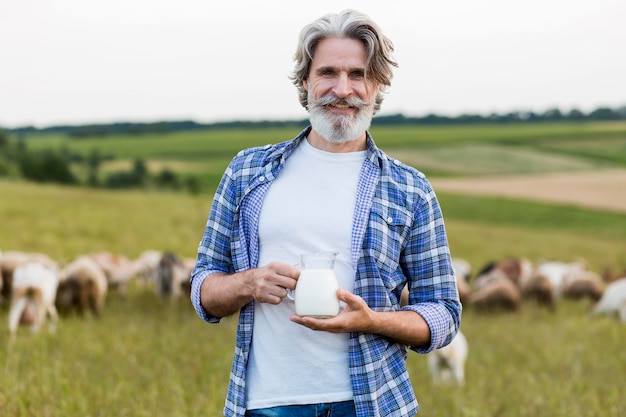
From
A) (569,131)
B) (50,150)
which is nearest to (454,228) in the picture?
(50,150)

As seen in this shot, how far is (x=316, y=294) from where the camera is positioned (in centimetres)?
285

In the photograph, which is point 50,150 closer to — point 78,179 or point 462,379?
point 78,179

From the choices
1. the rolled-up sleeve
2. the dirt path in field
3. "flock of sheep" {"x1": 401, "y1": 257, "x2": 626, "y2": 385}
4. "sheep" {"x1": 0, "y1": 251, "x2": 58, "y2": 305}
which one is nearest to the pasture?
"flock of sheep" {"x1": 401, "y1": 257, "x2": 626, "y2": 385}

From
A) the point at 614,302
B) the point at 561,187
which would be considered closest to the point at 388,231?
the point at 614,302

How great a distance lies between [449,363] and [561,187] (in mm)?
39856

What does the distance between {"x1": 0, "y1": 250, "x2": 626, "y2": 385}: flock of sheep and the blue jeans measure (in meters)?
5.80

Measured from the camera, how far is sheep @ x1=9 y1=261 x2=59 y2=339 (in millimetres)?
10180

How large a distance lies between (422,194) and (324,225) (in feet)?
1.34

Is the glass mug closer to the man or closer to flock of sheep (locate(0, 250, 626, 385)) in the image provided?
the man

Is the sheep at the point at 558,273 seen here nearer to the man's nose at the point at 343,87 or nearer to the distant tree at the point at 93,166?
the man's nose at the point at 343,87

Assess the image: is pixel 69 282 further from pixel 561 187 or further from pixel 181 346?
pixel 561 187

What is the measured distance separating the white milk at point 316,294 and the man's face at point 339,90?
1.79ft

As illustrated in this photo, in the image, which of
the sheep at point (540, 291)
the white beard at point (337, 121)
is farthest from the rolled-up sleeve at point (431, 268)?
the sheep at point (540, 291)

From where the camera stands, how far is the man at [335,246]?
10.2 feet
